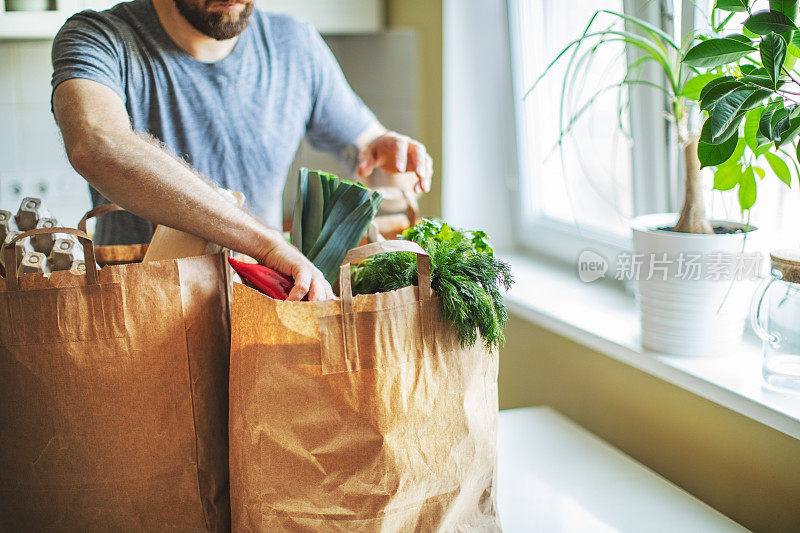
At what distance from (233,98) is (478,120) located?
81 centimetres

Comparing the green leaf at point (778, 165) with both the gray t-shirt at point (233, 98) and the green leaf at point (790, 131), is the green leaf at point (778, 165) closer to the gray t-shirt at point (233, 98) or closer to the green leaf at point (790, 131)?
the green leaf at point (790, 131)

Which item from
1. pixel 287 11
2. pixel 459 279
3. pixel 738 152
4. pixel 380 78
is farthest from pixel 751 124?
pixel 380 78

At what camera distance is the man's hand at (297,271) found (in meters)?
0.83

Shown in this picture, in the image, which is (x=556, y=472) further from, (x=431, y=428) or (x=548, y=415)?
(x=431, y=428)

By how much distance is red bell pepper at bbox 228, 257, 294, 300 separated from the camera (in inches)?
32.8

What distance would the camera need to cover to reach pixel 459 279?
809 millimetres

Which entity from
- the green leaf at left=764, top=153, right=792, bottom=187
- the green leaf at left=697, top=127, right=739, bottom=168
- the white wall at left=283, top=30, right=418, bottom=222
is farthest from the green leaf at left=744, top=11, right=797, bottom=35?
the white wall at left=283, top=30, right=418, bottom=222

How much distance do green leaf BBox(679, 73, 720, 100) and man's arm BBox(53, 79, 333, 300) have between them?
0.56 metres

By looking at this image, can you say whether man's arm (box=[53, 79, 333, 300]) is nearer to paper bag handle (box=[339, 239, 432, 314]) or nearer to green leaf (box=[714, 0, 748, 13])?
paper bag handle (box=[339, 239, 432, 314])

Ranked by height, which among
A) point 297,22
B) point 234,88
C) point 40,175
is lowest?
point 40,175

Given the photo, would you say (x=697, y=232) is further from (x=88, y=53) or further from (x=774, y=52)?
(x=88, y=53)

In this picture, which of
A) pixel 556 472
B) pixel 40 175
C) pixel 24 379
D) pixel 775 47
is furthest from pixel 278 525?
pixel 40 175

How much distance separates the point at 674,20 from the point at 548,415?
717 mm

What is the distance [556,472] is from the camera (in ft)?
3.57
